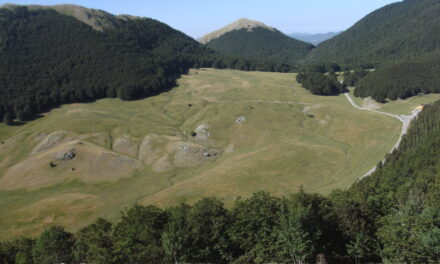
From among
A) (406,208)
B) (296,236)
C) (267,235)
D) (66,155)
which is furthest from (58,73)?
(406,208)

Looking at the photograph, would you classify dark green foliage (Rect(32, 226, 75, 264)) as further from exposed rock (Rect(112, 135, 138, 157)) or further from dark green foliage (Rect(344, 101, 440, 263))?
exposed rock (Rect(112, 135, 138, 157))

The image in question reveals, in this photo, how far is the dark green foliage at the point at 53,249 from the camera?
42.2m

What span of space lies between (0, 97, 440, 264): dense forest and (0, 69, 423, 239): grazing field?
3295 cm

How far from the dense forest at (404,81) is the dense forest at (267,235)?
116 m

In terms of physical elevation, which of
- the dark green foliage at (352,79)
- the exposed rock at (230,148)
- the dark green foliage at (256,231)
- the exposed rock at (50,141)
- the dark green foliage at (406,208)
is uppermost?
the dark green foliage at (352,79)

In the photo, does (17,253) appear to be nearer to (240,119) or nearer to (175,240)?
(175,240)

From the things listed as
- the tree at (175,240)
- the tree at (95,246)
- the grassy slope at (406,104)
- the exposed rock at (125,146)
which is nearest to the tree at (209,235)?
the tree at (175,240)

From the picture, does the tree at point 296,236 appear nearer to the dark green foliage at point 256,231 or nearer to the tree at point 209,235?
the dark green foliage at point 256,231

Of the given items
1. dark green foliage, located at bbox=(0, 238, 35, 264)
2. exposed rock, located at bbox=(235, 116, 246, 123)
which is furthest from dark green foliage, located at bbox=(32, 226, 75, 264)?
exposed rock, located at bbox=(235, 116, 246, 123)

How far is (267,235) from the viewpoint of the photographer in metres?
36.2

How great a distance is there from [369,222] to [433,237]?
1003 centimetres

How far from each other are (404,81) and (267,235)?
14770 cm

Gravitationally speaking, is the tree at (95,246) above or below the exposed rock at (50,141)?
above

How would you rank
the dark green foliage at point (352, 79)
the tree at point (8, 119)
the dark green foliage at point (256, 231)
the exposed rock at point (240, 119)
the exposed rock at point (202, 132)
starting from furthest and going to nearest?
1. the dark green foliage at point (352, 79)
2. the tree at point (8, 119)
3. the exposed rock at point (240, 119)
4. the exposed rock at point (202, 132)
5. the dark green foliage at point (256, 231)
